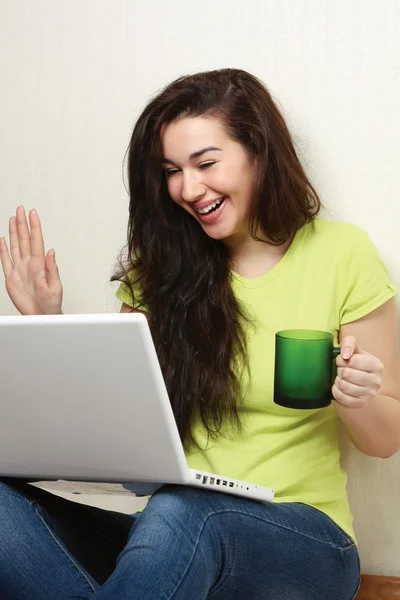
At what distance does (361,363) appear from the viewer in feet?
3.94

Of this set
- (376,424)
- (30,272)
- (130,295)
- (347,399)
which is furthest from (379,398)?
(30,272)

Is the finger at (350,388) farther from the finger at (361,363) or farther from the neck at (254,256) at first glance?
the neck at (254,256)

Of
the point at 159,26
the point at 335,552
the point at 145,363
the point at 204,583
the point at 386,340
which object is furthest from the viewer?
the point at 159,26

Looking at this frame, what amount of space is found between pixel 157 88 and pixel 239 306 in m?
0.55

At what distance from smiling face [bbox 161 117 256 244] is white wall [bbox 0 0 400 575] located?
0.76ft

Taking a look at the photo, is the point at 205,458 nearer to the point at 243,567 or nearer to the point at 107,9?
the point at 243,567

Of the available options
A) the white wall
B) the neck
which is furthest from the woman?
the white wall

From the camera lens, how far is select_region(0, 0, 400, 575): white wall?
5.52ft

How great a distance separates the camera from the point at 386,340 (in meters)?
1.53

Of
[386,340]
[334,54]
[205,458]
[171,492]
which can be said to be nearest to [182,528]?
[171,492]

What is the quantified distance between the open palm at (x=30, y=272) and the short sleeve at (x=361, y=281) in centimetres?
54

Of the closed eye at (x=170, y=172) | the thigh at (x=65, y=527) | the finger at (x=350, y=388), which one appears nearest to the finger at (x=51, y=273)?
the closed eye at (x=170, y=172)

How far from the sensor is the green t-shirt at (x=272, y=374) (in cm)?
152

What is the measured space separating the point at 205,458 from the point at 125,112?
0.78 meters
